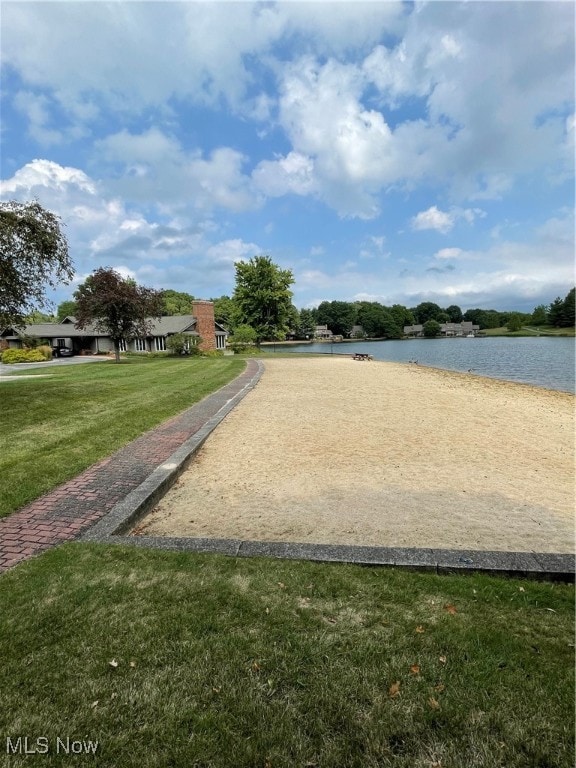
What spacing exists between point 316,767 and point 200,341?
44671 mm

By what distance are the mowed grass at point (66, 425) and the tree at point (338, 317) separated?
115734 mm

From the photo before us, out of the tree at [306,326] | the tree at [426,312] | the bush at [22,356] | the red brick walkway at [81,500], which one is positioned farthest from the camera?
the tree at [426,312]

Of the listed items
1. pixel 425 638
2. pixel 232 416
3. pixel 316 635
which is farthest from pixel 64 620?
pixel 232 416

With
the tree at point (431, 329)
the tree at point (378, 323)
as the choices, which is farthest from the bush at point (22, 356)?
the tree at point (431, 329)

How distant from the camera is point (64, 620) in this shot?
2672 mm

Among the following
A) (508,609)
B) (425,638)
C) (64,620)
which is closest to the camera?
(425,638)

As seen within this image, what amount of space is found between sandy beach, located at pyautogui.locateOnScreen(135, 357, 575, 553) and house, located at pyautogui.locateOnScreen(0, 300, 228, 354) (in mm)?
37564

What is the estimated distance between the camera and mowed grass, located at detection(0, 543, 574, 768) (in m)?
Answer: 1.83

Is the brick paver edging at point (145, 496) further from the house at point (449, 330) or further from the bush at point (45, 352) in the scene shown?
the house at point (449, 330)

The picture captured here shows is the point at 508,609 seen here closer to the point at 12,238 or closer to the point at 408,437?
the point at 408,437

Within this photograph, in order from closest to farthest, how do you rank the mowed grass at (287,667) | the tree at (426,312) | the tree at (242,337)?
1. the mowed grass at (287,667)
2. the tree at (242,337)
3. the tree at (426,312)

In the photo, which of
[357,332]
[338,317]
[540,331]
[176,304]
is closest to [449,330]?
[540,331]

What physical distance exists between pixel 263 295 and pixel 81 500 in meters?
58.8

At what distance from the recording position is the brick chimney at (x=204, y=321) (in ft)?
157
